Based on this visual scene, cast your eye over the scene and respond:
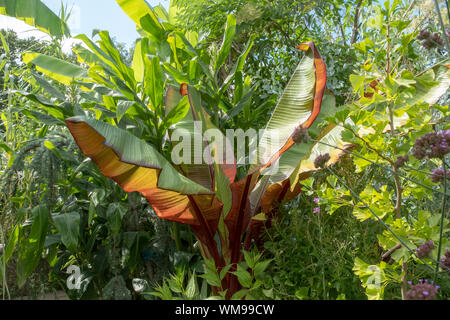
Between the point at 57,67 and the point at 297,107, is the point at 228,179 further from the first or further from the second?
the point at 57,67

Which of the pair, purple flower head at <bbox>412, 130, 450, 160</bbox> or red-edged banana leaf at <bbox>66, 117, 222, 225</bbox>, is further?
red-edged banana leaf at <bbox>66, 117, 222, 225</bbox>

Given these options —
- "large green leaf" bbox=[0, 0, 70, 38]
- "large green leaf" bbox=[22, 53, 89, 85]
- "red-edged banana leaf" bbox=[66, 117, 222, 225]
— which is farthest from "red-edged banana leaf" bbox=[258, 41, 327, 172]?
"large green leaf" bbox=[0, 0, 70, 38]

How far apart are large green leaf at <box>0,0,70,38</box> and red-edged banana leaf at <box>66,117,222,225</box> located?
254 centimetres

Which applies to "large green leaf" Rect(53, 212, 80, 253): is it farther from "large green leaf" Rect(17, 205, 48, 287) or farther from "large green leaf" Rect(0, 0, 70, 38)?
"large green leaf" Rect(0, 0, 70, 38)

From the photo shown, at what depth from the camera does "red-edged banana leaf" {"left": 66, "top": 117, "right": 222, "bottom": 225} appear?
1.37 m

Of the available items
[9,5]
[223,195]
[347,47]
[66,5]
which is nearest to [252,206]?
[223,195]

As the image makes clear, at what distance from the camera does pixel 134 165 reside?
4.77 ft

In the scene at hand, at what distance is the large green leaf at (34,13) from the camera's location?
12.0 ft

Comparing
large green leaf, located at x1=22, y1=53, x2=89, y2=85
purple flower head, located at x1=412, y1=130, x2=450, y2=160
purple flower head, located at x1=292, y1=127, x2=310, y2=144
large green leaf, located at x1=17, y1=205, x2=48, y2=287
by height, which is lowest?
large green leaf, located at x1=17, y1=205, x2=48, y2=287

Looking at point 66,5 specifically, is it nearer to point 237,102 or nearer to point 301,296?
point 237,102

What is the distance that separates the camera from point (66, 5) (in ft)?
10.9

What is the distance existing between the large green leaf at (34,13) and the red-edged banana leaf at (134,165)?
100 inches

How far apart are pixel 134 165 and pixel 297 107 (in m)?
0.81

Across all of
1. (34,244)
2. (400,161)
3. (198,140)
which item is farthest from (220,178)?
(34,244)
